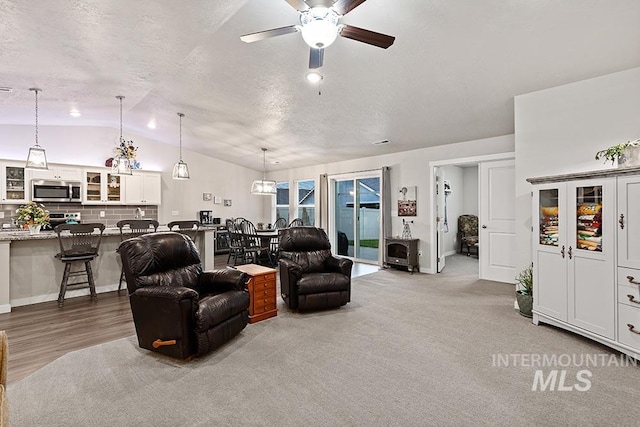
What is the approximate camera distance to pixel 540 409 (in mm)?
2000

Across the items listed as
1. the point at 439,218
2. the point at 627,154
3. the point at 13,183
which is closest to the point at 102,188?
the point at 13,183

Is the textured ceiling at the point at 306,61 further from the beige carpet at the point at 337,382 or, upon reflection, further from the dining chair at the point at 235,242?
the beige carpet at the point at 337,382

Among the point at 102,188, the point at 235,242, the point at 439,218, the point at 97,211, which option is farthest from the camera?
the point at 235,242

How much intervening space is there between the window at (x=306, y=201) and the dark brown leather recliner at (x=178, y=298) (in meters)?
5.62

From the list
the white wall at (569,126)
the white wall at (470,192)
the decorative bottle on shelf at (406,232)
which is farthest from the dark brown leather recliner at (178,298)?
the white wall at (470,192)

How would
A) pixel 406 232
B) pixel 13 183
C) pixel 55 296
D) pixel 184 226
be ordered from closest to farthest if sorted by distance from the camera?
1. pixel 55 296
2. pixel 184 226
3. pixel 13 183
4. pixel 406 232

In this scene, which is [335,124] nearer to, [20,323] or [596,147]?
[596,147]

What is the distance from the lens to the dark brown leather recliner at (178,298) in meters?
2.56

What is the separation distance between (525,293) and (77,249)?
19.2 feet

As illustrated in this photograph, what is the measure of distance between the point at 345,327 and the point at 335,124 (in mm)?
3403

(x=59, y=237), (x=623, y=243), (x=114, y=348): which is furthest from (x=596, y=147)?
(x=59, y=237)

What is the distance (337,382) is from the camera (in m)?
2.31

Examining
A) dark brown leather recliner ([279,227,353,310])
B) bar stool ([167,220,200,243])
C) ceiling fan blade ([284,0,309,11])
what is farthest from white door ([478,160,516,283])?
bar stool ([167,220,200,243])

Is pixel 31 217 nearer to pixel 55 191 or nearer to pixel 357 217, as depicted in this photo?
pixel 55 191
